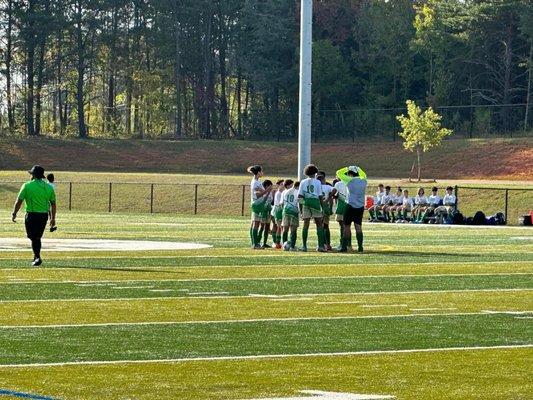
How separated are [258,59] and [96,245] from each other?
223ft

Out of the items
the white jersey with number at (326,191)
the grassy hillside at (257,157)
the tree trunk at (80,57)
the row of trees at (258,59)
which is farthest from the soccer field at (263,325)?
the tree trunk at (80,57)

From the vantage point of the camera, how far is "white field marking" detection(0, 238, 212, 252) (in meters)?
27.5

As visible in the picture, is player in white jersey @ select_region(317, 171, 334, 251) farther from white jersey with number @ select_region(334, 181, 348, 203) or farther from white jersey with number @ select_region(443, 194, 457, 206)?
white jersey with number @ select_region(443, 194, 457, 206)

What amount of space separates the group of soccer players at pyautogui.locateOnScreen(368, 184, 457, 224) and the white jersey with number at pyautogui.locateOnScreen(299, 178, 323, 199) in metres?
18.4

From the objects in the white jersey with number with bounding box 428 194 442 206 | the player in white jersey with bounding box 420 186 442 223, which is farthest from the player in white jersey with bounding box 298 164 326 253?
the white jersey with number with bounding box 428 194 442 206

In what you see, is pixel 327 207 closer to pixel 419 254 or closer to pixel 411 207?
pixel 419 254

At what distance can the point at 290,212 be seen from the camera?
27.4 meters

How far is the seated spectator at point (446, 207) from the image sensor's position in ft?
146

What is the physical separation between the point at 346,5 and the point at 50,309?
3173 inches

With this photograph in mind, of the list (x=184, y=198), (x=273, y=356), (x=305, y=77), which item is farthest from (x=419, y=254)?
(x=184, y=198)

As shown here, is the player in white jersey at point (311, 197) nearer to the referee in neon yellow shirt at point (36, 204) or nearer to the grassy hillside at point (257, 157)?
the referee in neon yellow shirt at point (36, 204)

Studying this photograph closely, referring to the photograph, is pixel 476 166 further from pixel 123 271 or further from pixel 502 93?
pixel 123 271

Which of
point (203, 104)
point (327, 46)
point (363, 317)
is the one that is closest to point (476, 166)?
point (327, 46)

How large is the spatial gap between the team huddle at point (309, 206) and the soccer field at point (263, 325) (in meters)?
0.95
